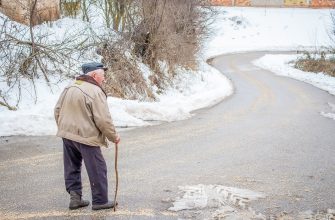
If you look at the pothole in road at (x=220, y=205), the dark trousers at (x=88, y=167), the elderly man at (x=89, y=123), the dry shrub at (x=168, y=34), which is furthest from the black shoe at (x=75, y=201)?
the dry shrub at (x=168, y=34)

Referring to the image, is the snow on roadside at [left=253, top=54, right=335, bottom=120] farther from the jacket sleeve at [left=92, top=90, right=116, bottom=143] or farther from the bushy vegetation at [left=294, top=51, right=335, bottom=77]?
the jacket sleeve at [left=92, top=90, right=116, bottom=143]

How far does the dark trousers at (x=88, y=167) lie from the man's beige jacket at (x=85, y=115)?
0.12 metres

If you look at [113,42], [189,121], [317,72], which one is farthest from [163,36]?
[317,72]

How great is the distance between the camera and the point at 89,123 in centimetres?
482

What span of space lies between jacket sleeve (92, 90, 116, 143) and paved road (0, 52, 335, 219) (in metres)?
1.04

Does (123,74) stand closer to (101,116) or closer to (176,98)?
(176,98)

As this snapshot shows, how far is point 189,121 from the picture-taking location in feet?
38.4

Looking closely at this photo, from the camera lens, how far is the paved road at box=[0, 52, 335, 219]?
5.39 meters

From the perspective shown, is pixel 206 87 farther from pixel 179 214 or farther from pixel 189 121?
pixel 179 214

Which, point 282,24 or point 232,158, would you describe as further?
point 282,24

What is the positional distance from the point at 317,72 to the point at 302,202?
2500 cm

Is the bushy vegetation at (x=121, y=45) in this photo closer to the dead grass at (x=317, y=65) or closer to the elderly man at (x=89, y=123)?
the elderly man at (x=89, y=123)

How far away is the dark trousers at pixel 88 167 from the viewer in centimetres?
489

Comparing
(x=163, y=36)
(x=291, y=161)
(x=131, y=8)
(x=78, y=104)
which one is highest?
(x=131, y=8)
